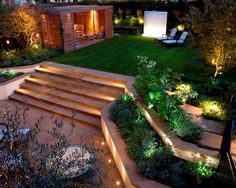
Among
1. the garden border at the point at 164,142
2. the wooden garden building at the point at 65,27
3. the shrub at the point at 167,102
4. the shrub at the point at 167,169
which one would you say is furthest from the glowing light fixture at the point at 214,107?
the wooden garden building at the point at 65,27

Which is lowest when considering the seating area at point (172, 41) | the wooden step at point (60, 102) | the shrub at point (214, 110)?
the wooden step at point (60, 102)

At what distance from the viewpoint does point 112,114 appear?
819cm

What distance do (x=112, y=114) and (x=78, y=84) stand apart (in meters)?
3.27

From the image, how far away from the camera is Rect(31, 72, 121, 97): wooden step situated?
10.0 metres

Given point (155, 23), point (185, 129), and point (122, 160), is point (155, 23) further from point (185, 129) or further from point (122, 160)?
point (122, 160)

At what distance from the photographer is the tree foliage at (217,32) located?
8.23 meters

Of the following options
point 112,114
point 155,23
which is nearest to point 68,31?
point 155,23

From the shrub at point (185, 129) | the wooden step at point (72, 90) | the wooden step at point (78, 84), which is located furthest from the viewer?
the wooden step at point (78, 84)

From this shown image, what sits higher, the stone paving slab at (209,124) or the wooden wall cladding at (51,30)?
the wooden wall cladding at (51,30)

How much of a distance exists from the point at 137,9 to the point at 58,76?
39.6ft

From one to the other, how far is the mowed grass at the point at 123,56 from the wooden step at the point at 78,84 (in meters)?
1.43

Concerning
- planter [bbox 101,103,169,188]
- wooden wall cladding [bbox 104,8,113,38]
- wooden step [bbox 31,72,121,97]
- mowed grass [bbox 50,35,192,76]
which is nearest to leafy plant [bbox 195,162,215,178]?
planter [bbox 101,103,169,188]

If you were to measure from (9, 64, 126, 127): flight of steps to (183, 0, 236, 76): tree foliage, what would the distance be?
11.2 feet

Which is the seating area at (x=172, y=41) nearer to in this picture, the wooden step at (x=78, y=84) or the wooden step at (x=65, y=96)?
the wooden step at (x=78, y=84)
